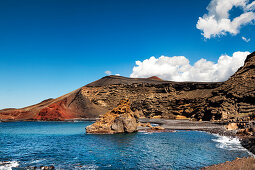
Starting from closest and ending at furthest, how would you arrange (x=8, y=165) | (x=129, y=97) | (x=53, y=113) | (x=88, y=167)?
(x=88, y=167), (x=8, y=165), (x=129, y=97), (x=53, y=113)

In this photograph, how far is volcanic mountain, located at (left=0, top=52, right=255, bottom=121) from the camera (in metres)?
→ 73.4

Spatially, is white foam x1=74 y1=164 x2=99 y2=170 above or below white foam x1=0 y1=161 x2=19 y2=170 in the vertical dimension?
below

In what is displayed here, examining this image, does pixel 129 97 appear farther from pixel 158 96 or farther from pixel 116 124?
pixel 116 124

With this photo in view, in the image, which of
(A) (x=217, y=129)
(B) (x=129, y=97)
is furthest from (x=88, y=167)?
(B) (x=129, y=97)

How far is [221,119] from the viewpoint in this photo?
70.4 metres

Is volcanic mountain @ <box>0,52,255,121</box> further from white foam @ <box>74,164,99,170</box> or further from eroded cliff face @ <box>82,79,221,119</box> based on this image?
white foam @ <box>74,164,99,170</box>

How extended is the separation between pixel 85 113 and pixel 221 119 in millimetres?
92167

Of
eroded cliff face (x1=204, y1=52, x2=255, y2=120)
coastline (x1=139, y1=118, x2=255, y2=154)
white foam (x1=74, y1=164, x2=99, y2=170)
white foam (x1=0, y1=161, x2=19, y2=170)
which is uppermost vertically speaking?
eroded cliff face (x1=204, y1=52, x2=255, y2=120)

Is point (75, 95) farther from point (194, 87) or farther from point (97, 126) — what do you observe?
point (97, 126)

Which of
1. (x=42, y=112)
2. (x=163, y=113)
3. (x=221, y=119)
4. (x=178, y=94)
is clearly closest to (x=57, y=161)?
(x=221, y=119)

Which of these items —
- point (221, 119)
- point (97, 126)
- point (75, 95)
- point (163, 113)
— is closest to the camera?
point (97, 126)

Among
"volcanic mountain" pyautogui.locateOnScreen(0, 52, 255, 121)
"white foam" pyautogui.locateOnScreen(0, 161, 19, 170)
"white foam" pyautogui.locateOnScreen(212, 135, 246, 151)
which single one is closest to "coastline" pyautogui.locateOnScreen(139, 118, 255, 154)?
"white foam" pyautogui.locateOnScreen(212, 135, 246, 151)

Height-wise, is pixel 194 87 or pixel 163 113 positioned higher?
pixel 194 87

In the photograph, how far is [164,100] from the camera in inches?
4476
